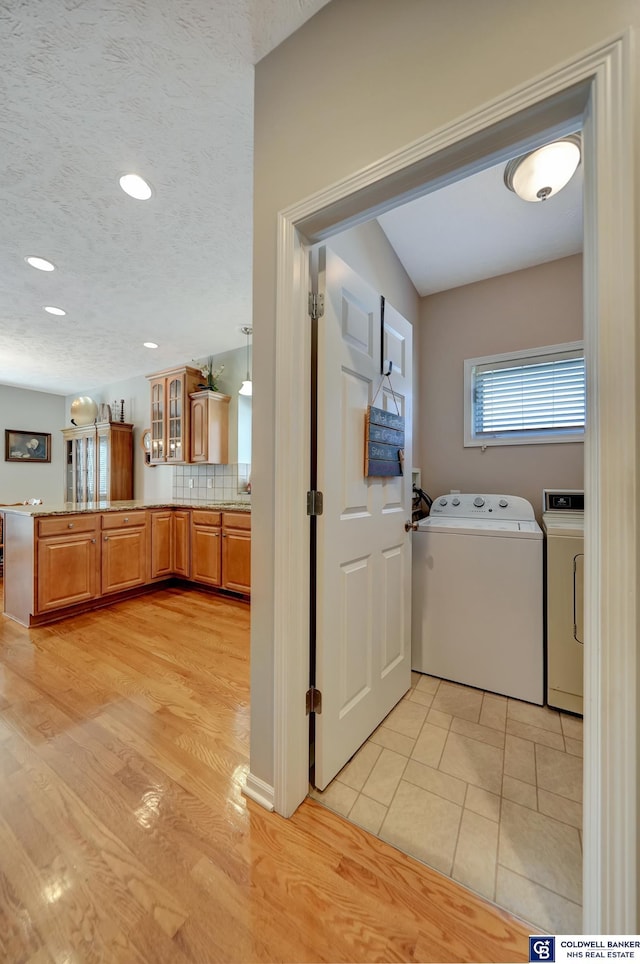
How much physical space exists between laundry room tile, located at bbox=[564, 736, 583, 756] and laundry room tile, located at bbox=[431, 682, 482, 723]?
36 centimetres

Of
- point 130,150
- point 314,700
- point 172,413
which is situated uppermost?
Answer: point 130,150

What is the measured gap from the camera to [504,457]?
252cm

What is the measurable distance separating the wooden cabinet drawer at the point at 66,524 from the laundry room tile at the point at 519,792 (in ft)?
10.7

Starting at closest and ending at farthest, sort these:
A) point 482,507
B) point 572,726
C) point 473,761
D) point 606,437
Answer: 1. point 606,437
2. point 473,761
3. point 572,726
4. point 482,507

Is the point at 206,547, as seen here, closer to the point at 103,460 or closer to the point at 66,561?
the point at 66,561

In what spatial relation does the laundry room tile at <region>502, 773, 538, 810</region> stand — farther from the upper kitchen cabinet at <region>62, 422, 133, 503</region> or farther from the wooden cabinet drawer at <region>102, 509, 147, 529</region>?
the upper kitchen cabinet at <region>62, 422, 133, 503</region>

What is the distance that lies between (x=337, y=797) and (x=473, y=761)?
607 mm

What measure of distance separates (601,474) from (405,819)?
4.29ft

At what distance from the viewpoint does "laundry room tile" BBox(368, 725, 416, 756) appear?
1.51 m

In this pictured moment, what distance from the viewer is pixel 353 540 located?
4.65 ft

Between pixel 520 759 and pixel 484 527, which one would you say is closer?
pixel 520 759

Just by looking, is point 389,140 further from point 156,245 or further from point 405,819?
point 405,819

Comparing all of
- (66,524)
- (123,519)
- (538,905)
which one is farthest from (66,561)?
(538,905)

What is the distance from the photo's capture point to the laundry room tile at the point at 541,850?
1016 millimetres
